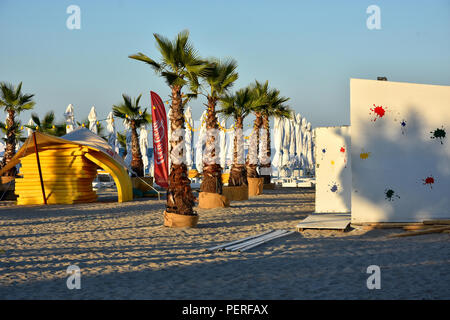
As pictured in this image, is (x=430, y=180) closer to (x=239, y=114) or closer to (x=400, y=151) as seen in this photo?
(x=400, y=151)

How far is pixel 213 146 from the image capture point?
17.6 m

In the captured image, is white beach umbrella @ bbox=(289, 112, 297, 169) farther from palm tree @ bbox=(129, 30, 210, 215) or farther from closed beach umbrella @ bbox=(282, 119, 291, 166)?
palm tree @ bbox=(129, 30, 210, 215)

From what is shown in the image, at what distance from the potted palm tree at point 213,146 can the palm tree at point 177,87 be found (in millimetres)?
4354

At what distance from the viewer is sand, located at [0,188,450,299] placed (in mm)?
5707

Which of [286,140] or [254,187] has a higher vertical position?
[286,140]

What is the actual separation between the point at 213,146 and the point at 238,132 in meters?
4.92

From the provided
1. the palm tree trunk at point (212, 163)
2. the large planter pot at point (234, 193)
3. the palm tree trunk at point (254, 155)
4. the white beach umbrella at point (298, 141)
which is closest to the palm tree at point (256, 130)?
the palm tree trunk at point (254, 155)

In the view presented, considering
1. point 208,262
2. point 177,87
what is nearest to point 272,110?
point 177,87

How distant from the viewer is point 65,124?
3195 cm

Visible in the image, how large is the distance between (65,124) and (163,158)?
1905 centimetres

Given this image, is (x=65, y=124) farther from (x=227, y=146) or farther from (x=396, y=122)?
(x=396, y=122)

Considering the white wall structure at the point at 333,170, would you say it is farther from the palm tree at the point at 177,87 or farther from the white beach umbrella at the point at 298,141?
the white beach umbrella at the point at 298,141

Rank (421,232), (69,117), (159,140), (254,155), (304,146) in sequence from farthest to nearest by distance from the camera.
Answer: (304,146), (69,117), (254,155), (159,140), (421,232)

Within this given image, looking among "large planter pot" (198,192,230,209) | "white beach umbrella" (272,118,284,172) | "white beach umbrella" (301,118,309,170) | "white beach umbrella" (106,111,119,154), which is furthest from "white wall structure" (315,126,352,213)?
"white beach umbrella" (106,111,119,154)
